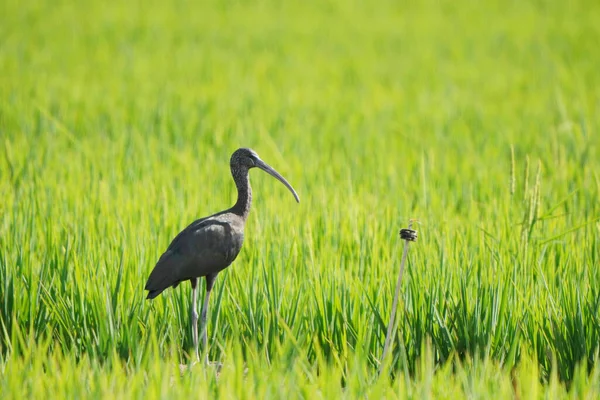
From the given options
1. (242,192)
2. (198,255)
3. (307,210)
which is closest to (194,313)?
(198,255)

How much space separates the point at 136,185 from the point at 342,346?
250cm

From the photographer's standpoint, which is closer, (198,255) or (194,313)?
(198,255)

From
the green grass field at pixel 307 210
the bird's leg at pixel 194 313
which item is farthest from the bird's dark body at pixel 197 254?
the green grass field at pixel 307 210

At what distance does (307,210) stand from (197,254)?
1893 mm

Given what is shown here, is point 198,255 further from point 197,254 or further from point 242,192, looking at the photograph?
point 242,192

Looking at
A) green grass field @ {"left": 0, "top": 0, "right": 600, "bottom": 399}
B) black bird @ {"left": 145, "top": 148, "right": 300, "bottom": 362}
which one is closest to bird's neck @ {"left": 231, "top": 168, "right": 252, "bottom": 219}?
black bird @ {"left": 145, "top": 148, "right": 300, "bottom": 362}

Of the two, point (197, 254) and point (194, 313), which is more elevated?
point (197, 254)

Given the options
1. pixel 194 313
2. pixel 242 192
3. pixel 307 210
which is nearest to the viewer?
pixel 194 313

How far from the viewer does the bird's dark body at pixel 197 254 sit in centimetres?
298

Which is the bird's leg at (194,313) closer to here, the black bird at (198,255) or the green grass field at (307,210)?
the black bird at (198,255)

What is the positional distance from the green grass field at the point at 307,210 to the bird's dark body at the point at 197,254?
254 millimetres

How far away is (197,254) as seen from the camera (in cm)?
299

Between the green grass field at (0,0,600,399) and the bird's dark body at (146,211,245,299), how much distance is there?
254 mm

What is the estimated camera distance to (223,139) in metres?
7.05
